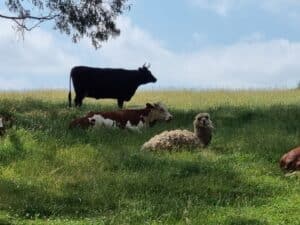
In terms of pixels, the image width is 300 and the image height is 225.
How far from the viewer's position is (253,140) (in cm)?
1409

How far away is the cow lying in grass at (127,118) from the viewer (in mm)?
16016

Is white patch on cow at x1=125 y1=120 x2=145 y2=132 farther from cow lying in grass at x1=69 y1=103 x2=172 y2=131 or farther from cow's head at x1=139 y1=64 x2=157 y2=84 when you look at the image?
cow's head at x1=139 y1=64 x2=157 y2=84

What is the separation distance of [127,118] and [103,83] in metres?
8.90

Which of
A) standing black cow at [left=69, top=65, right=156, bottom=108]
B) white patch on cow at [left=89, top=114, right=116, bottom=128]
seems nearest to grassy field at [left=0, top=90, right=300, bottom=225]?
white patch on cow at [left=89, top=114, right=116, bottom=128]

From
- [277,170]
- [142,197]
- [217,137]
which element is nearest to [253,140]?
[217,137]

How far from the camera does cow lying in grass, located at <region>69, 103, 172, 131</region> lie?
16.0 meters

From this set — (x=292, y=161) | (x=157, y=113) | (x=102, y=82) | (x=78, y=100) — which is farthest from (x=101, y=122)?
(x=102, y=82)

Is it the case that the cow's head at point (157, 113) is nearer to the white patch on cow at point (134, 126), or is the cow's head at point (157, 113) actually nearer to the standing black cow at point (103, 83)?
the white patch on cow at point (134, 126)

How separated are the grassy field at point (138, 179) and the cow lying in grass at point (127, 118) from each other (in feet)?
1.56

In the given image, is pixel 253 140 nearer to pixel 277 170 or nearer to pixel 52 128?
pixel 277 170

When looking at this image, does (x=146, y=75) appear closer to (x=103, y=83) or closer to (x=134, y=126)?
(x=103, y=83)

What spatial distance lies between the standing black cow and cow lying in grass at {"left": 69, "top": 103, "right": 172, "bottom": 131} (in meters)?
6.84

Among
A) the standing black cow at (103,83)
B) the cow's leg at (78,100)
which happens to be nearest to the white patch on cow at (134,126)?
the standing black cow at (103,83)

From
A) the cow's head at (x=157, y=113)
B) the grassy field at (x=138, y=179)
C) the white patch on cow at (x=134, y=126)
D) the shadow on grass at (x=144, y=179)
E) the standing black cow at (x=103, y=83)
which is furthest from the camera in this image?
the standing black cow at (x=103, y=83)
